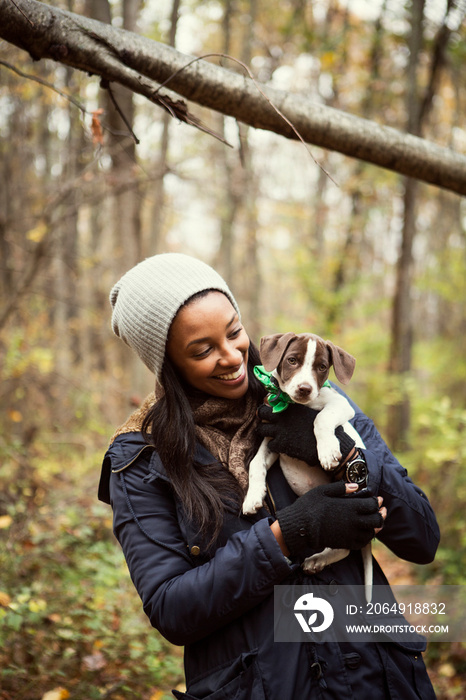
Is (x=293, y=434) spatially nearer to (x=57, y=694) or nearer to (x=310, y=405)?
(x=310, y=405)

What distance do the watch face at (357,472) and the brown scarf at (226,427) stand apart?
433 mm

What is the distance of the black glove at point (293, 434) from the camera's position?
7.57 feet

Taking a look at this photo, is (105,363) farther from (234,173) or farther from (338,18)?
(338,18)

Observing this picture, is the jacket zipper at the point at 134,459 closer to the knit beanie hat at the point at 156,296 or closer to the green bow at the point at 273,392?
the knit beanie hat at the point at 156,296

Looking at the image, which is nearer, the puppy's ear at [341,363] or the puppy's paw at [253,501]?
the puppy's paw at [253,501]

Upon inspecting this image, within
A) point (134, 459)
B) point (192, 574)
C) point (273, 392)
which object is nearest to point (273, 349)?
point (273, 392)

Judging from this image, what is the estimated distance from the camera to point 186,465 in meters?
2.14

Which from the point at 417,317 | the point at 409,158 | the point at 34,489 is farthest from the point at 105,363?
the point at 417,317

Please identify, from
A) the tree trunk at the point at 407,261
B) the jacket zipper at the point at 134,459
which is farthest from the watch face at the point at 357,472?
the tree trunk at the point at 407,261

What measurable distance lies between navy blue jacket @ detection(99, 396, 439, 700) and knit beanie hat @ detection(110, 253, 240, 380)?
50cm

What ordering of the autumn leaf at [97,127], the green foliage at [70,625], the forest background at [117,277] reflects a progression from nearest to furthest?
1. the autumn leaf at [97,127]
2. the green foliage at [70,625]
3. the forest background at [117,277]

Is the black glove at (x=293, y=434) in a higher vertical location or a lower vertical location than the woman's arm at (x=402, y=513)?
higher

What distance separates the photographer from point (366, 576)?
2234mm

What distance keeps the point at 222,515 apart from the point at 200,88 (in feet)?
6.60
